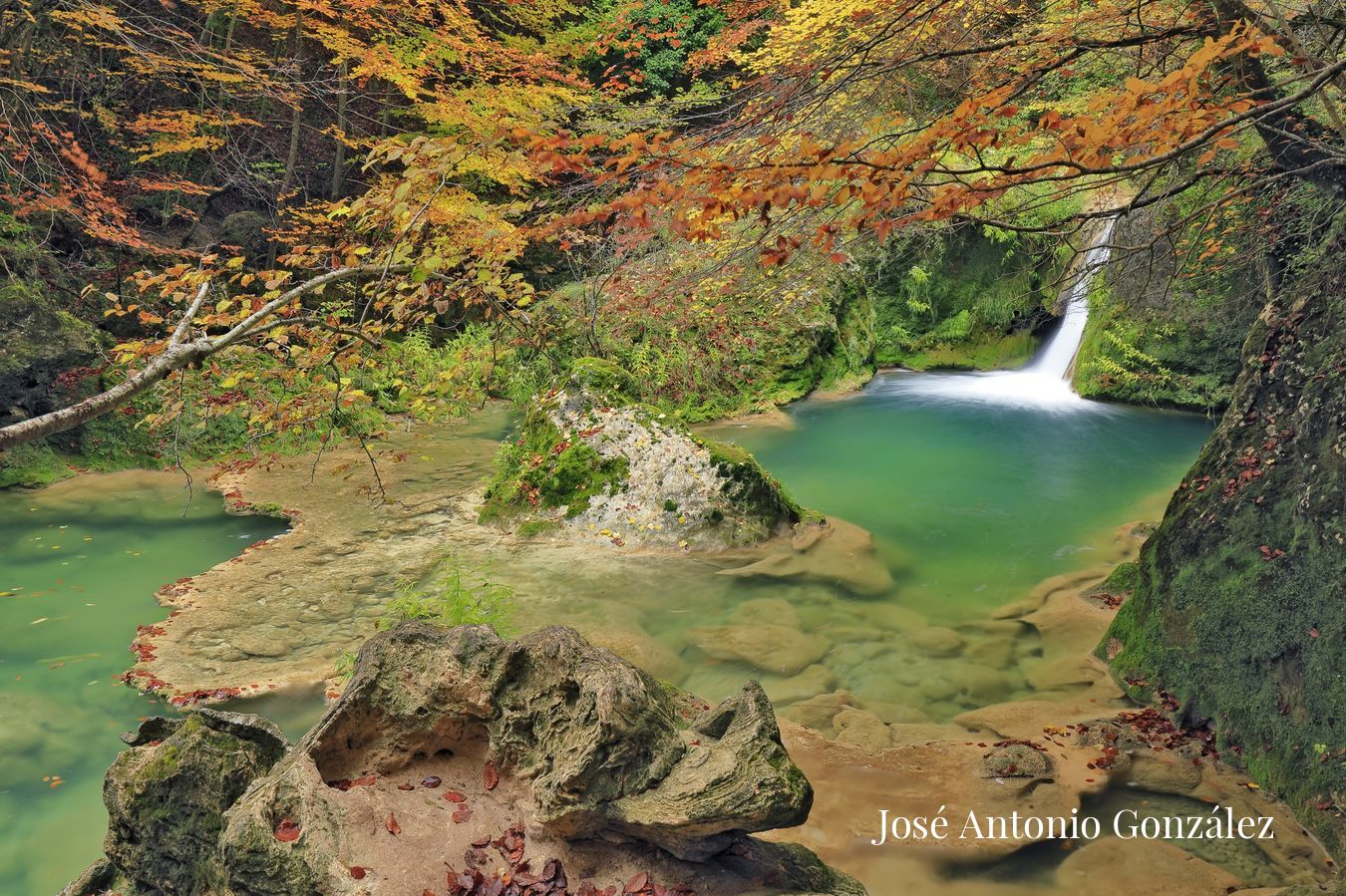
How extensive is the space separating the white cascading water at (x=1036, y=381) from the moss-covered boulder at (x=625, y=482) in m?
7.00

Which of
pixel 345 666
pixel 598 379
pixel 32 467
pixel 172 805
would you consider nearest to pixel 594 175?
pixel 598 379

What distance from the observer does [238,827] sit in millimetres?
2379

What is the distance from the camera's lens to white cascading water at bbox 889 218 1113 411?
44.0ft

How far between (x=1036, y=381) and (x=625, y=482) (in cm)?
945

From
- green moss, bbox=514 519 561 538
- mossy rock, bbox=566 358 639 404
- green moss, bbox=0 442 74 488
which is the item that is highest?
mossy rock, bbox=566 358 639 404

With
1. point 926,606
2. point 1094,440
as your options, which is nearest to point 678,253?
point 1094,440

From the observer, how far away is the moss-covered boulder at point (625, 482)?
769 centimetres

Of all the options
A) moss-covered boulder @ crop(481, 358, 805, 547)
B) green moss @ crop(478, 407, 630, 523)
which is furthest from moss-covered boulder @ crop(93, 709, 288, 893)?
green moss @ crop(478, 407, 630, 523)

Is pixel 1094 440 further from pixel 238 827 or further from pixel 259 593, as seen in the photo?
pixel 238 827

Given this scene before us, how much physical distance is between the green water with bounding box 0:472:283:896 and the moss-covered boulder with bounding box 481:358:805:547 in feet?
8.87

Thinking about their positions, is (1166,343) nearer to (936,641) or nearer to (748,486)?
(748,486)

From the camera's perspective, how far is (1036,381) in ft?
46.6

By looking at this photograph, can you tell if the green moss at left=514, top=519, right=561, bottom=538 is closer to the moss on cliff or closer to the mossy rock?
the mossy rock

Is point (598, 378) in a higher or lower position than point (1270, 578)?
lower
